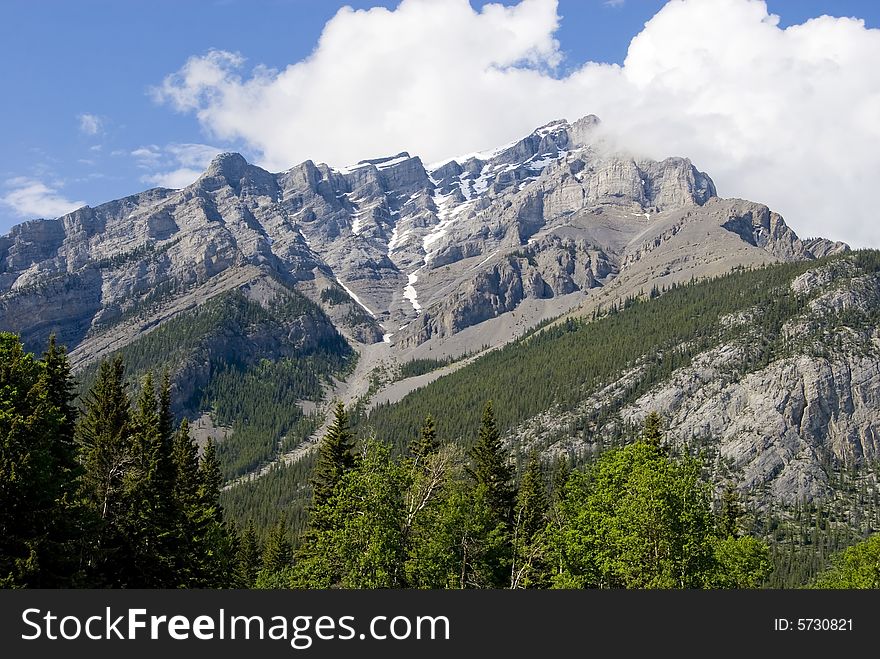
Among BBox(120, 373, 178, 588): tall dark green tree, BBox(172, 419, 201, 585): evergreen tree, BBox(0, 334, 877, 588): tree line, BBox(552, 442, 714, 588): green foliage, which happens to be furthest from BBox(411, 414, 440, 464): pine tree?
BBox(552, 442, 714, 588): green foliage

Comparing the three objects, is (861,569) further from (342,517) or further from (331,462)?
(342,517)

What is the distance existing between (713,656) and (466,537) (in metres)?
22.8

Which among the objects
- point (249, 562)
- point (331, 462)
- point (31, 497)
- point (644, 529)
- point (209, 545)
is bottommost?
point (249, 562)

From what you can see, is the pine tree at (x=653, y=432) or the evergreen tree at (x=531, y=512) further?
the evergreen tree at (x=531, y=512)

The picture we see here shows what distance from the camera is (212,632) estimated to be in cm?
1798

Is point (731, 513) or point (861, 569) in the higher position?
point (731, 513)

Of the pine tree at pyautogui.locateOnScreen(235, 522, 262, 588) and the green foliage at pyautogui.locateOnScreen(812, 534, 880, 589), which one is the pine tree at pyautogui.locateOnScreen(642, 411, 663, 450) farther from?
the pine tree at pyautogui.locateOnScreen(235, 522, 262, 588)

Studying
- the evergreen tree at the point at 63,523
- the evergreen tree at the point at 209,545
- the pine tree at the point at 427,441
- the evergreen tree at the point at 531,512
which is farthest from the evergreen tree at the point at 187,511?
the evergreen tree at the point at 531,512

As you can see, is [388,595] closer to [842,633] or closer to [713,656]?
[713,656]

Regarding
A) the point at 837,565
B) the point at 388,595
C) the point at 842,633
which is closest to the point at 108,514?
the point at 388,595

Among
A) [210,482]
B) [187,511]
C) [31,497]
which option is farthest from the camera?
[210,482]

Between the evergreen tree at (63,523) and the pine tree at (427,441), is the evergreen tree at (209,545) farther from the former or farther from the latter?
the pine tree at (427,441)

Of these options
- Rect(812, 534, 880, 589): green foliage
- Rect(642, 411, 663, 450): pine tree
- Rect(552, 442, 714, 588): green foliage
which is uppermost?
Rect(642, 411, 663, 450): pine tree

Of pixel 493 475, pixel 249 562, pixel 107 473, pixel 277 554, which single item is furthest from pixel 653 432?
pixel 249 562
